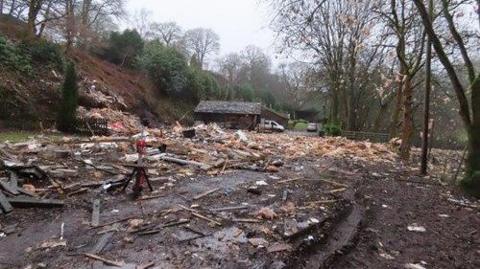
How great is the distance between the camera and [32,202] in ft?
18.4

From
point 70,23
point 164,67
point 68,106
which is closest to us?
point 68,106

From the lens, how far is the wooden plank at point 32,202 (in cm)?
557

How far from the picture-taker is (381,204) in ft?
23.5

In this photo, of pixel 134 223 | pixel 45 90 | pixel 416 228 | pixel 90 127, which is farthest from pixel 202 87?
pixel 134 223

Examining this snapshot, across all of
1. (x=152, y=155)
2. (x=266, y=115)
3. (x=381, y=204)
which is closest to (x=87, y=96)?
(x=152, y=155)

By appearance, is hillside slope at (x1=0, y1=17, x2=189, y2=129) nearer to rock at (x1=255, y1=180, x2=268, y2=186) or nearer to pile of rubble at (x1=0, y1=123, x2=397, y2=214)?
pile of rubble at (x1=0, y1=123, x2=397, y2=214)

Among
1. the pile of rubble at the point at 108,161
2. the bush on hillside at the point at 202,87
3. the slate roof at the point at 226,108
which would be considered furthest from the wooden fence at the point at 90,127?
the bush on hillside at the point at 202,87

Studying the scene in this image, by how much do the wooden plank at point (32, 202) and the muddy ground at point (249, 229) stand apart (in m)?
0.12

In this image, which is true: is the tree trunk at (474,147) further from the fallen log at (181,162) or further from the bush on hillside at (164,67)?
the bush on hillside at (164,67)

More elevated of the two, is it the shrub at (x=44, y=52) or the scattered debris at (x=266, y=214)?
the shrub at (x=44, y=52)

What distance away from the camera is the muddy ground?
419 cm

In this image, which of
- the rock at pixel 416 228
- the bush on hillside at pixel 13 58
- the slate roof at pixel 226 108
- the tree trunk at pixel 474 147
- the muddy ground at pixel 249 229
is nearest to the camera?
the muddy ground at pixel 249 229

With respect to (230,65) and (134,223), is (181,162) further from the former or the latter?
(230,65)

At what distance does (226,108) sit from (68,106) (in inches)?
916
